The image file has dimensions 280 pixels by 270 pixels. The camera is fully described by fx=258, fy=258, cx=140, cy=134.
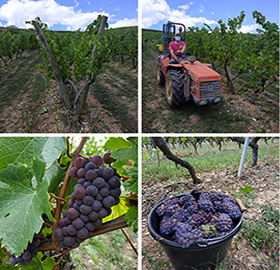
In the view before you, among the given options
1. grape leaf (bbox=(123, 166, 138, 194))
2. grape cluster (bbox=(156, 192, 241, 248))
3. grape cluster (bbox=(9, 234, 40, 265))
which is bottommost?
grape cluster (bbox=(156, 192, 241, 248))

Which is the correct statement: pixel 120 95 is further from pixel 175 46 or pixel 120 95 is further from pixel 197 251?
pixel 197 251

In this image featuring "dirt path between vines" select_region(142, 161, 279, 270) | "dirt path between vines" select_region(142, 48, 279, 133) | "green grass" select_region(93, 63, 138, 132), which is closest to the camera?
"dirt path between vines" select_region(142, 161, 279, 270)

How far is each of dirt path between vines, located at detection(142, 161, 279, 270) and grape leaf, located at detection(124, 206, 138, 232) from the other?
1.41 metres

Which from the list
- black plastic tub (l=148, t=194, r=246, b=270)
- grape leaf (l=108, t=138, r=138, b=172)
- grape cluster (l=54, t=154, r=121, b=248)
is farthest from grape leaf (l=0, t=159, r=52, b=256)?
black plastic tub (l=148, t=194, r=246, b=270)

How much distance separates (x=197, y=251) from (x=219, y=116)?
2.94 meters

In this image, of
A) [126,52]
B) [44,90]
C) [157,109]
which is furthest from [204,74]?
[126,52]

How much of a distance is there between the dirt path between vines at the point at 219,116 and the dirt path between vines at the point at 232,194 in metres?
0.64

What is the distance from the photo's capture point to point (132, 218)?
2.17 ft

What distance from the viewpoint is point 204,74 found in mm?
3684

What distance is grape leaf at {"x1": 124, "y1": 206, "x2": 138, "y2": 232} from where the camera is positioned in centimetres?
65

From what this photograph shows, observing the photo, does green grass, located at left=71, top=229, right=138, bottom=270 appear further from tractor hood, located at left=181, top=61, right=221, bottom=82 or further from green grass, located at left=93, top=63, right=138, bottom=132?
tractor hood, located at left=181, top=61, right=221, bottom=82

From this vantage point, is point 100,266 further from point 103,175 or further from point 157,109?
point 157,109

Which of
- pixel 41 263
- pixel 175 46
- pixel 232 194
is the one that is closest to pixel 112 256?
pixel 232 194

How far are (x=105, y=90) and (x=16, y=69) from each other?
4.23 metres
